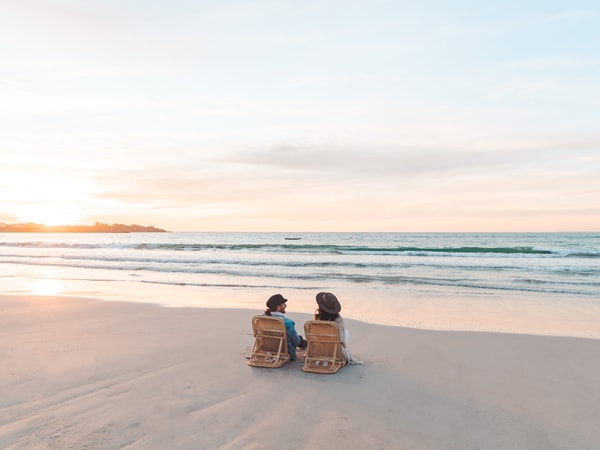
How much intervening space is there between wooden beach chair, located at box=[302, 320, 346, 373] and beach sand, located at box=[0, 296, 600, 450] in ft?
0.68

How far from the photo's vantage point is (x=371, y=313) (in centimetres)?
1135

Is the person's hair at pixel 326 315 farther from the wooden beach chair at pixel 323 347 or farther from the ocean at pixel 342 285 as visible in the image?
the ocean at pixel 342 285

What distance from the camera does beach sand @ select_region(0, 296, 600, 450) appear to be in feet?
14.9

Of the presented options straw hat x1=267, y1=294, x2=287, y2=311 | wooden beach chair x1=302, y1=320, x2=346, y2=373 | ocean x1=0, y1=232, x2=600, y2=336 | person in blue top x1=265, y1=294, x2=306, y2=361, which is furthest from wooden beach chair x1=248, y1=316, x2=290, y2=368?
ocean x1=0, y1=232, x2=600, y2=336

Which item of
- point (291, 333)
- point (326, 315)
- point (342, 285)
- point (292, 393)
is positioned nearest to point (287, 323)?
point (291, 333)

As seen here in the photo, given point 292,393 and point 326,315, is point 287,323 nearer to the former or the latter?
point 326,315

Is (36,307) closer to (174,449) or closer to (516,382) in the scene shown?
(174,449)

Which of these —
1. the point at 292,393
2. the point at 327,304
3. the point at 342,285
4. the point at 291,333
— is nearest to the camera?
the point at 292,393

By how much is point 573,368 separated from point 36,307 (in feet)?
37.7

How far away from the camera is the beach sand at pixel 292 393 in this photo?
4547 mm

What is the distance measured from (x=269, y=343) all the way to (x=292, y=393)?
1361 mm

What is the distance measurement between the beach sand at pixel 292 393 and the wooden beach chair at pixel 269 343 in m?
0.15

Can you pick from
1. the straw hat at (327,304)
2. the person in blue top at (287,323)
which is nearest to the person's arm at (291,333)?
the person in blue top at (287,323)

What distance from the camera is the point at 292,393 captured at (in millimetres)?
5723
